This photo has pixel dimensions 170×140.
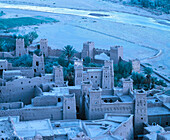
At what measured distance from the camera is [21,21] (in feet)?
262

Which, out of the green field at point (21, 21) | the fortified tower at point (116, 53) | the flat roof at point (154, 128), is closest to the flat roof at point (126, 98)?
the flat roof at point (154, 128)

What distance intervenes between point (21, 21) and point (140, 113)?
177 ft

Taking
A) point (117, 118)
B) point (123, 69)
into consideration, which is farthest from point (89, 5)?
point (117, 118)

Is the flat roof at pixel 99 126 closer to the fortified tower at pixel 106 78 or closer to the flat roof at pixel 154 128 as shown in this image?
the flat roof at pixel 154 128

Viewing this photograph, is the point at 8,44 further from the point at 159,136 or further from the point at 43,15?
the point at 43,15

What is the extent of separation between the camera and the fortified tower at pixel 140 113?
30125 millimetres

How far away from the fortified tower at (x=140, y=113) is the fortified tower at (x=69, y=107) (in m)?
4.96

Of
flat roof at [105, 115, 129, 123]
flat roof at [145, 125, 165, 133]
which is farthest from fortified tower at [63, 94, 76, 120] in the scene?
flat roof at [145, 125, 165, 133]

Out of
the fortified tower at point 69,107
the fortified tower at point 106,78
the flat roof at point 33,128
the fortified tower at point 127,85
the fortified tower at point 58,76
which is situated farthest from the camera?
the fortified tower at point 106,78

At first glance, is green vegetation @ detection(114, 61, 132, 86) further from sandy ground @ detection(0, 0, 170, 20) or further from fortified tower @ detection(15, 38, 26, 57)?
sandy ground @ detection(0, 0, 170, 20)

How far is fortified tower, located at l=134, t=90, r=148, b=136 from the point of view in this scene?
30125mm

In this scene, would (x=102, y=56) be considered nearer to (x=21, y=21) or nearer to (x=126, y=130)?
(x=126, y=130)

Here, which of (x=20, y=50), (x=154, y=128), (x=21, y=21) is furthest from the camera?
(x=21, y=21)

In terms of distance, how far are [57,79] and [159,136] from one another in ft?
40.2
